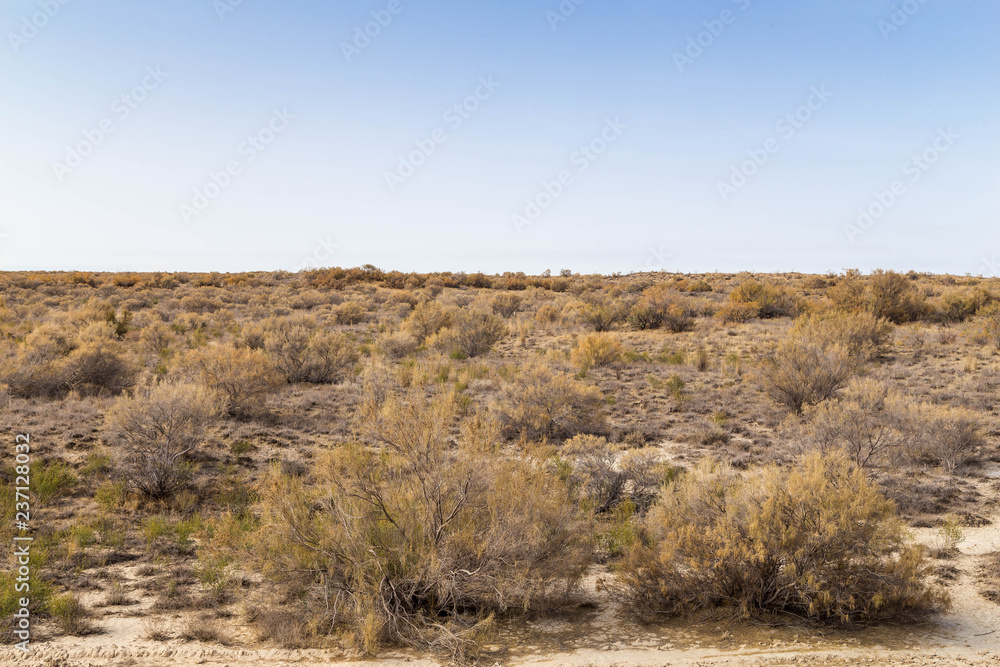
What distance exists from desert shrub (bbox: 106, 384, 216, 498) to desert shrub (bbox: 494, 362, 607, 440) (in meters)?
5.13

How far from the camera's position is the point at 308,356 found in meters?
15.2

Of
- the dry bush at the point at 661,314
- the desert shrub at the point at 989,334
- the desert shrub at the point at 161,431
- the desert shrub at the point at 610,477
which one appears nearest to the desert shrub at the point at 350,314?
the dry bush at the point at 661,314

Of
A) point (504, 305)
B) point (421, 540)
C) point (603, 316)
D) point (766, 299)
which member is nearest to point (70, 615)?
point (421, 540)

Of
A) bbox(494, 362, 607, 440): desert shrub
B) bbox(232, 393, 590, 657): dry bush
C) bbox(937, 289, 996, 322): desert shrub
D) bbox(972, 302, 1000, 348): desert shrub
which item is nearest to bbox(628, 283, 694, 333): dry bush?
bbox(972, 302, 1000, 348): desert shrub

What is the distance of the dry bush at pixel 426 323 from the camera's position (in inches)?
808

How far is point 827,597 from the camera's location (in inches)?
197

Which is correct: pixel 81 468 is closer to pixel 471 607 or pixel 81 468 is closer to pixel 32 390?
pixel 32 390

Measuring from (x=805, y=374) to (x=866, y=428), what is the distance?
3.09 m

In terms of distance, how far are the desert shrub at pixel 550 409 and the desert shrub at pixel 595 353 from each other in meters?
4.39

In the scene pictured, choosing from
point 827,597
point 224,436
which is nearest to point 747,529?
point 827,597

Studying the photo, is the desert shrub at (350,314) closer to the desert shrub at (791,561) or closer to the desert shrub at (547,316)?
the desert shrub at (547,316)

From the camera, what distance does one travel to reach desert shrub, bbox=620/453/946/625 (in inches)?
204

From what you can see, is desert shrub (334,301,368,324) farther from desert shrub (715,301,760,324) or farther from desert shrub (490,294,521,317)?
desert shrub (715,301,760,324)

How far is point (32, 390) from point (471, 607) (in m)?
11.9
